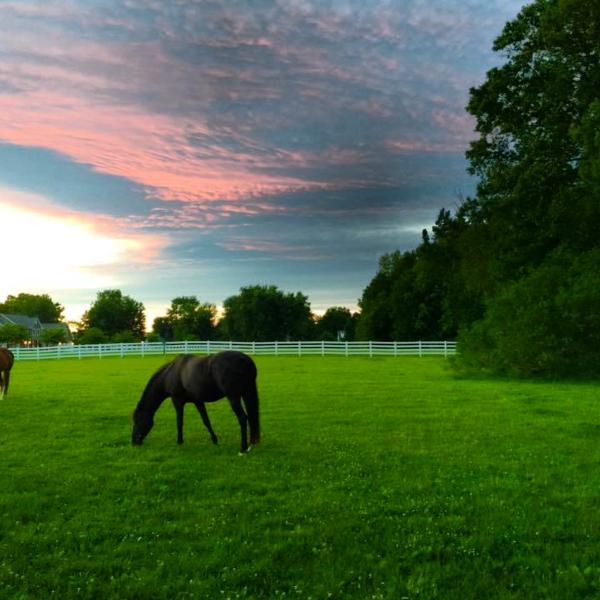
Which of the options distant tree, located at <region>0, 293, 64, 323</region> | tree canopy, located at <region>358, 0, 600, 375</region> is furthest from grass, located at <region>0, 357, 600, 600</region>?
distant tree, located at <region>0, 293, 64, 323</region>

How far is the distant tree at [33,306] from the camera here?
157625 mm

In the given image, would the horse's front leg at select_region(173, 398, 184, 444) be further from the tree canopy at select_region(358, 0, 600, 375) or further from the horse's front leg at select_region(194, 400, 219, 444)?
the tree canopy at select_region(358, 0, 600, 375)

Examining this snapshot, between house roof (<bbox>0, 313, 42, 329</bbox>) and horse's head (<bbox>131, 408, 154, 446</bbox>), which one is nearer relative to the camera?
horse's head (<bbox>131, 408, 154, 446</bbox>)

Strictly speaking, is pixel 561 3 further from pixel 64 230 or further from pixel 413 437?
pixel 64 230

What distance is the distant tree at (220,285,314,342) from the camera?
9519 centimetres

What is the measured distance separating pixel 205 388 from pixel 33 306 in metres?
170

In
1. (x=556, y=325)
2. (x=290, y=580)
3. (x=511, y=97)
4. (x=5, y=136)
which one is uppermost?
(x=511, y=97)

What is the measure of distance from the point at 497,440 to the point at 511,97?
21345 millimetres

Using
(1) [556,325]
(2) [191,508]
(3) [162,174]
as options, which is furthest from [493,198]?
(2) [191,508]

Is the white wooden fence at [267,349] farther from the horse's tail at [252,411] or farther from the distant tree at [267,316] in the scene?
the distant tree at [267,316]

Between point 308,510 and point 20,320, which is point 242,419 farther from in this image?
point 20,320

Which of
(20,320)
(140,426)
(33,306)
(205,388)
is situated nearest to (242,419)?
(205,388)

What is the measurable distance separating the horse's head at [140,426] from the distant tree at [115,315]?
12379cm

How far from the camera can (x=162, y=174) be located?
26000 mm
